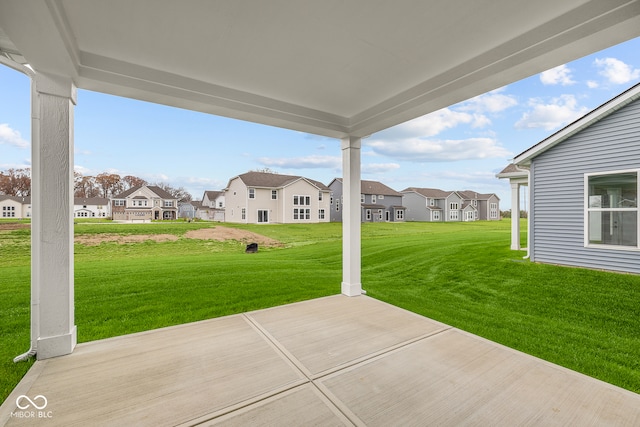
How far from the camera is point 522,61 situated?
1.78 meters

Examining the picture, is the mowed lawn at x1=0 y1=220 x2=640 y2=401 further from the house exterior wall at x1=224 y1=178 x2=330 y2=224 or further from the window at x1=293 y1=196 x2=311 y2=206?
the window at x1=293 y1=196 x2=311 y2=206

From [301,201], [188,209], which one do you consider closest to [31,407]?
[188,209]

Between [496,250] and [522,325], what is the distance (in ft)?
11.9

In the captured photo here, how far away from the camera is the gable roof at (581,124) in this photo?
3.88 meters

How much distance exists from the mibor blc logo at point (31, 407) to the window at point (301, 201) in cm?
566

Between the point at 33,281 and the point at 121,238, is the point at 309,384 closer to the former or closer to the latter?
the point at 33,281

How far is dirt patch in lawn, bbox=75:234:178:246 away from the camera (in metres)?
4.18

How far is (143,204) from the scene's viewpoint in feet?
15.3

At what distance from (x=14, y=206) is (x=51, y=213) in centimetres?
162

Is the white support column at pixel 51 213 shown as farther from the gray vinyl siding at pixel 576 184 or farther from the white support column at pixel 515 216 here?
the white support column at pixel 515 216

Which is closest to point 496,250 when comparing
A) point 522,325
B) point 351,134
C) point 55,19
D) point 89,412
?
point 522,325

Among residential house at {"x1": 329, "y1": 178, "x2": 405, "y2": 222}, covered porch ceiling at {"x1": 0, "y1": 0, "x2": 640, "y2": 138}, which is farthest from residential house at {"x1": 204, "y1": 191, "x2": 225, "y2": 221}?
residential house at {"x1": 329, "y1": 178, "x2": 405, "y2": 222}

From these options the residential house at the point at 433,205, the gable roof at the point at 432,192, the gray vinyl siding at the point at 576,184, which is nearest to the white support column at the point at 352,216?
the gray vinyl siding at the point at 576,184

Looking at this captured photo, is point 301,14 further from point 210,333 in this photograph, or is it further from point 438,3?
point 210,333
